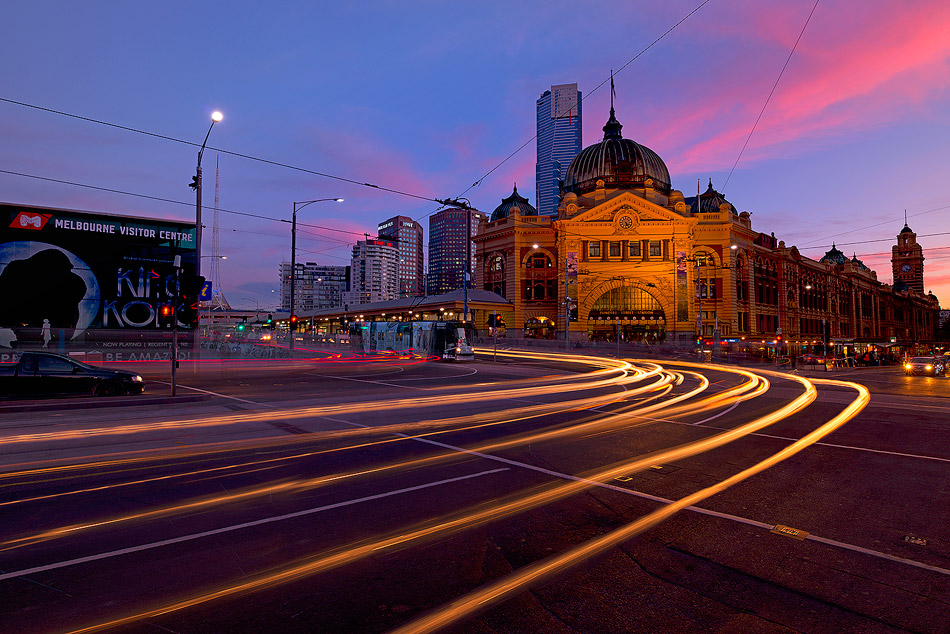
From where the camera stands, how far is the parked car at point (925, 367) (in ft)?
112

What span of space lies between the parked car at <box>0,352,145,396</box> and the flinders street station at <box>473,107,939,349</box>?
49.6 m

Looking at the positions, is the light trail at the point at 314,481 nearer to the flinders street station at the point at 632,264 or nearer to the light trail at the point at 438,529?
the light trail at the point at 438,529

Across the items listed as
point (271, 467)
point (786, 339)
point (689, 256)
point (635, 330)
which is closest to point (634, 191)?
point (689, 256)

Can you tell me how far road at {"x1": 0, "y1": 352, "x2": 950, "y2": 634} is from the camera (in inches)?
151

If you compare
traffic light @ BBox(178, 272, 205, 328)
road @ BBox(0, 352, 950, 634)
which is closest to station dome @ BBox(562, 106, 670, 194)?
road @ BBox(0, 352, 950, 634)

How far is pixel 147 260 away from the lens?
30312 millimetres

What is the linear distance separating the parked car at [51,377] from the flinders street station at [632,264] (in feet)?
163

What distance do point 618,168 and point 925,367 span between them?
50365 millimetres

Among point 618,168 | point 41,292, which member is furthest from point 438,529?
point 618,168

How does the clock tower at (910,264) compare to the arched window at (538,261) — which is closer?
the arched window at (538,261)

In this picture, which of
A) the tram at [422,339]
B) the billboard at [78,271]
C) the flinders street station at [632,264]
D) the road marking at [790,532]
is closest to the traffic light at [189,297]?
the billboard at [78,271]

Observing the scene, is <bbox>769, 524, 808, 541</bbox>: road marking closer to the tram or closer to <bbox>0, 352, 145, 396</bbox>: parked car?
<bbox>0, 352, 145, 396</bbox>: parked car

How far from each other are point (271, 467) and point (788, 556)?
7017 millimetres

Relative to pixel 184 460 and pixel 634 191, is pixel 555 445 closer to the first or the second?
pixel 184 460
